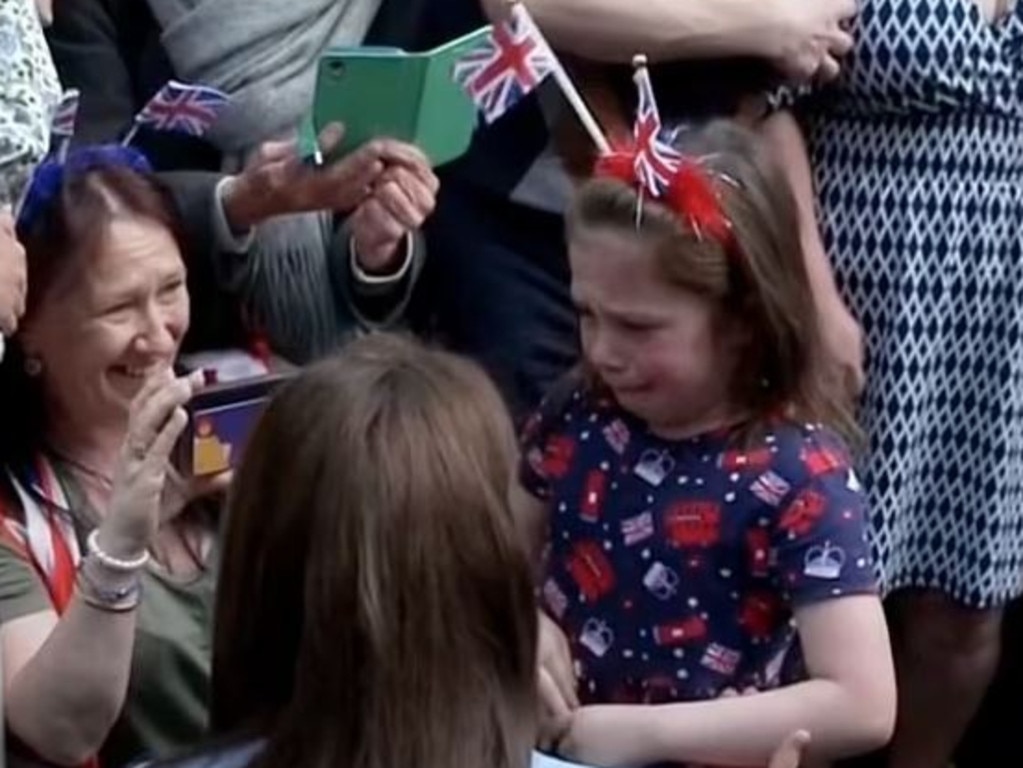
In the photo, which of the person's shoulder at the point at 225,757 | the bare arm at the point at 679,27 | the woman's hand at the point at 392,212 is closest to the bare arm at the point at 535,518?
the woman's hand at the point at 392,212

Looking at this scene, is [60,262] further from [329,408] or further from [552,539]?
[329,408]

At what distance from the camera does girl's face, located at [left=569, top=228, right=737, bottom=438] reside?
241 cm

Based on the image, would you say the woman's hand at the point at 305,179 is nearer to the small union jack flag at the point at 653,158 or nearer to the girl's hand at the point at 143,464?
the small union jack flag at the point at 653,158

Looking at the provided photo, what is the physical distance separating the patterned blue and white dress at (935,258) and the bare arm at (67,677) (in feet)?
3.69

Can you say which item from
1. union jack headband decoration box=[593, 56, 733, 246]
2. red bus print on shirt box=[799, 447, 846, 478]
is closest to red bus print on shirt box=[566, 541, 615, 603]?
red bus print on shirt box=[799, 447, 846, 478]

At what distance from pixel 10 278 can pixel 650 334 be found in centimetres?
60

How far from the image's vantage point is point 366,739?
5.81 feet

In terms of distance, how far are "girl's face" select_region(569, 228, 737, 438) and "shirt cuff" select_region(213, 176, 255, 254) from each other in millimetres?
497

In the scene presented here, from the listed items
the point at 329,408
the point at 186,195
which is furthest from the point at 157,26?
the point at 329,408

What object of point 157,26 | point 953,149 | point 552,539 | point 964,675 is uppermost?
point 157,26

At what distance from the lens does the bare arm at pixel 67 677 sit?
2223mm

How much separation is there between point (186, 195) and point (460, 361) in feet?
2.98

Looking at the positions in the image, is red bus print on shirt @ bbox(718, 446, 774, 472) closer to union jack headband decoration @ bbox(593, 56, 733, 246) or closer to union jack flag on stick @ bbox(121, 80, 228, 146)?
union jack headband decoration @ bbox(593, 56, 733, 246)

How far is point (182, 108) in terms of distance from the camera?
2707mm
